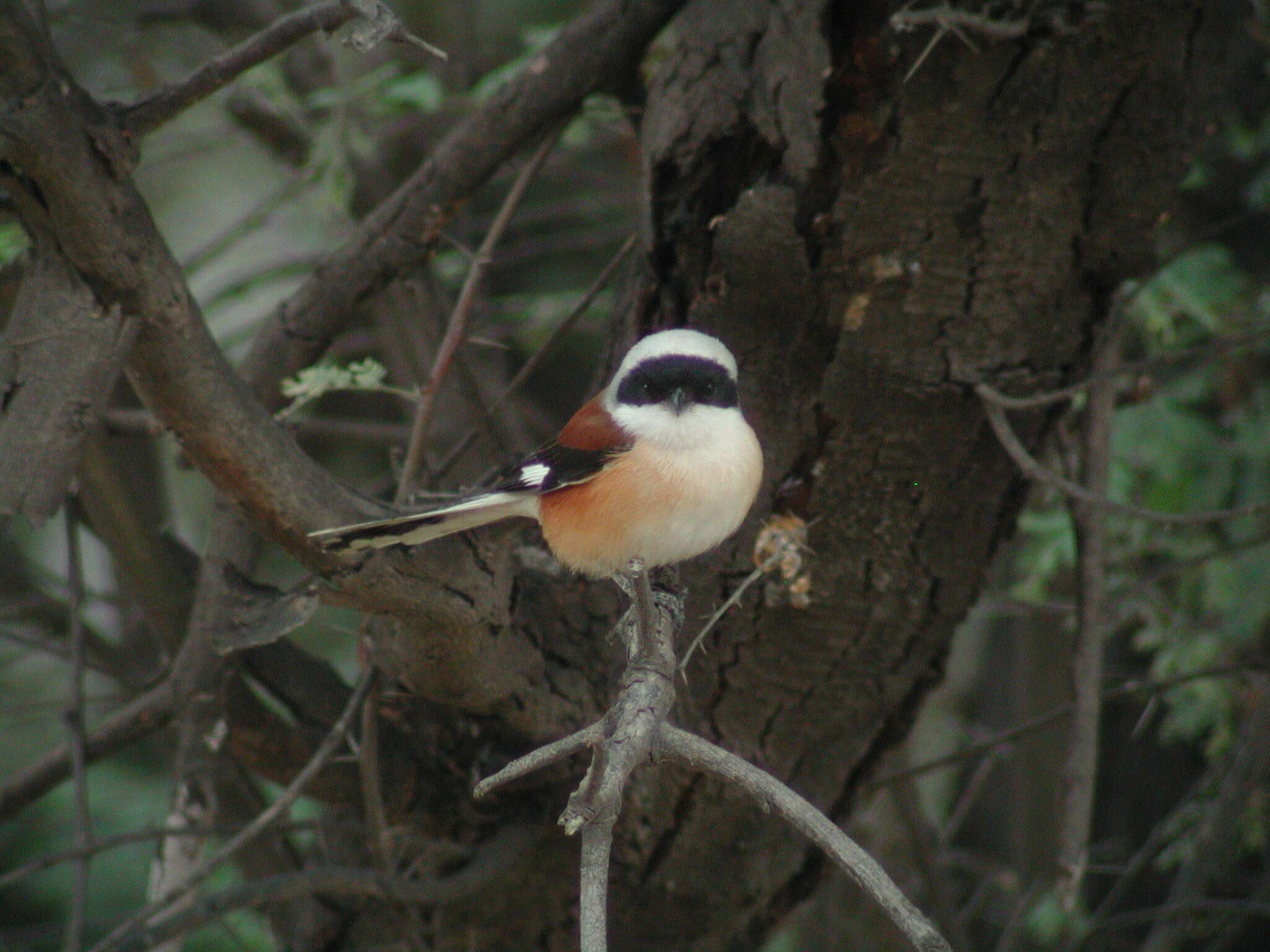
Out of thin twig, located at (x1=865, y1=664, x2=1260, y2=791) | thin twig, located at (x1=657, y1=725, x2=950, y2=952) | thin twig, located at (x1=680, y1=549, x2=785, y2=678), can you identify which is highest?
thin twig, located at (x1=657, y1=725, x2=950, y2=952)

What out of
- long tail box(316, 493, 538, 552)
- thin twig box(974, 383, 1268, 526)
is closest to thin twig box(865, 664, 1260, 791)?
thin twig box(974, 383, 1268, 526)

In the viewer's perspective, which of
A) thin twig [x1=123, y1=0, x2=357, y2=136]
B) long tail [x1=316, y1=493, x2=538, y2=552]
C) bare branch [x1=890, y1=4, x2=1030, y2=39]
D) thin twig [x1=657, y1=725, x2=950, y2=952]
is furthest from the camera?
bare branch [x1=890, y1=4, x2=1030, y2=39]

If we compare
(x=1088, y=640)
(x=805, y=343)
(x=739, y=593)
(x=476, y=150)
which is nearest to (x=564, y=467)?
(x=739, y=593)

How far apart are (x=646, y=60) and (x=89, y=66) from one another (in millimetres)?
2287

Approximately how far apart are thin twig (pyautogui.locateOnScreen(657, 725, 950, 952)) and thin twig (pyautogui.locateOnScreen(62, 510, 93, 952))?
1623 millimetres

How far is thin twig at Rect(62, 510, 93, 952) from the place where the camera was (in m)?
2.51

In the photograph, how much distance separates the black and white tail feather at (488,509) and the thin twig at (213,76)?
698 millimetres

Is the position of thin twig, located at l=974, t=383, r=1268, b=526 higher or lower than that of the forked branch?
lower

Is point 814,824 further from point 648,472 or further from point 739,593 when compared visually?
point 648,472

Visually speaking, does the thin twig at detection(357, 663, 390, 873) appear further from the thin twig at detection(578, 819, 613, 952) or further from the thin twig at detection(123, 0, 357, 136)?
the thin twig at detection(123, 0, 357, 136)

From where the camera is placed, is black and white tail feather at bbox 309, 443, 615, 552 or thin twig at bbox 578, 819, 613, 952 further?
black and white tail feather at bbox 309, 443, 615, 552

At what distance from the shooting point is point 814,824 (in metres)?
1.43

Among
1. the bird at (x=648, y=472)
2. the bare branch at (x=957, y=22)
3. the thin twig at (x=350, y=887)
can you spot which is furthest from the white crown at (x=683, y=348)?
the thin twig at (x=350, y=887)

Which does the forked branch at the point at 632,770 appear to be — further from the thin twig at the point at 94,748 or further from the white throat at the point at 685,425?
the thin twig at the point at 94,748
